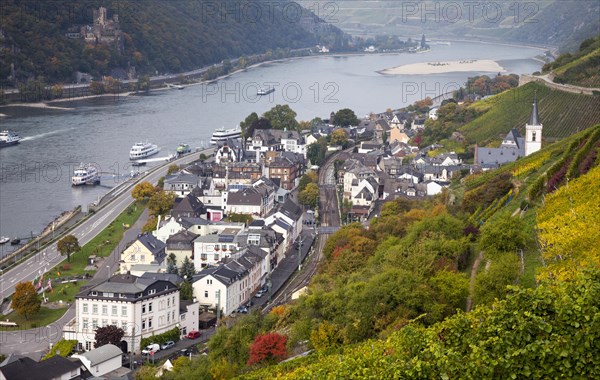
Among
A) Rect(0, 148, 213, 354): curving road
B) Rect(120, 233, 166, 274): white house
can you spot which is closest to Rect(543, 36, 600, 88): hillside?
Rect(0, 148, 213, 354): curving road

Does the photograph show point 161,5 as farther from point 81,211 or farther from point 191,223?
point 191,223


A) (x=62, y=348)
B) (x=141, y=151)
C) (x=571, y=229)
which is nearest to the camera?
(x=571, y=229)

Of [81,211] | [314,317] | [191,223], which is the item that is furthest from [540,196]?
[81,211]

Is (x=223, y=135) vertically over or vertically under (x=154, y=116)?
over

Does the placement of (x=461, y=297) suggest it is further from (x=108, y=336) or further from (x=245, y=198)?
(x=245, y=198)

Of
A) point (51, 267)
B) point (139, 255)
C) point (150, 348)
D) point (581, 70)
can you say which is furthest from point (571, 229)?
point (581, 70)

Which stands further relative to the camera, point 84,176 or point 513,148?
point 84,176

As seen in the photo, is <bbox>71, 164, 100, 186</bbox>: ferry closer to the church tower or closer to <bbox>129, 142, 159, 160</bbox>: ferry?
<bbox>129, 142, 159, 160</bbox>: ferry

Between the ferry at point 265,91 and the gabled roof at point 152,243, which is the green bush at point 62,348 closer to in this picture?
the gabled roof at point 152,243
